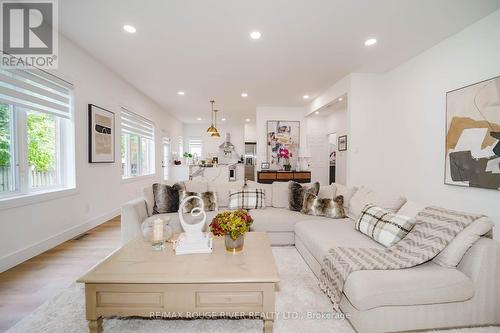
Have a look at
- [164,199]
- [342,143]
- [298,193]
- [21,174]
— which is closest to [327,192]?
[298,193]

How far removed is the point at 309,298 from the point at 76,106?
159 inches

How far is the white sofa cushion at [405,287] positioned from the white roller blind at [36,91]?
3.72 meters

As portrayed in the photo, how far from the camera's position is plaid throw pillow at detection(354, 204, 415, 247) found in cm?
197

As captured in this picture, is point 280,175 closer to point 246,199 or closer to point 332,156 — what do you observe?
point 332,156

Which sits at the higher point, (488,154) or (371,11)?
(371,11)

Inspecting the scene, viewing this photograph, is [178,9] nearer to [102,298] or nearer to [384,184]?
[102,298]

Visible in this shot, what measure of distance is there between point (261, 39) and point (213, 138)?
24.8 feet

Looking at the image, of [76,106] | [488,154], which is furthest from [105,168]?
[488,154]

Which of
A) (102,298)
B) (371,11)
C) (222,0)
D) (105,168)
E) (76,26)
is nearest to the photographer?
(102,298)

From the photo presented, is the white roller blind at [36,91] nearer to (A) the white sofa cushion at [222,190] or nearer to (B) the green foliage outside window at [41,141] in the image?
(B) the green foliage outside window at [41,141]

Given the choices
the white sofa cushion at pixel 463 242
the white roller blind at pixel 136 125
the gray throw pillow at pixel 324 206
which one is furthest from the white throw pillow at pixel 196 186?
the white sofa cushion at pixel 463 242

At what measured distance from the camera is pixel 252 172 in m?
9.46

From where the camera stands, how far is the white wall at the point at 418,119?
2758mm

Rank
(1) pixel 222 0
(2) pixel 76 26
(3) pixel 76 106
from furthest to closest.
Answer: (3) pixel 76 106 → (2) pixel 76 26 → (1) pixel 222 0
